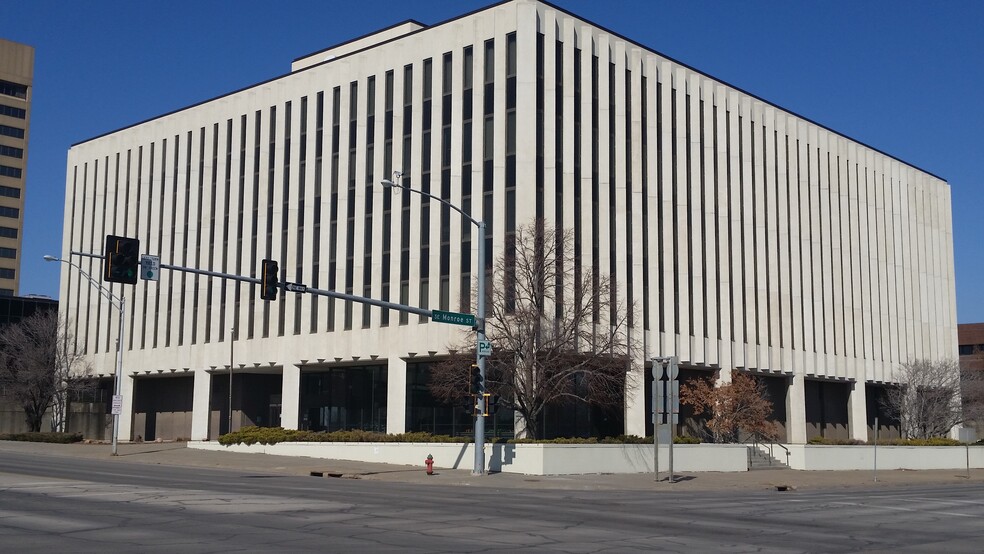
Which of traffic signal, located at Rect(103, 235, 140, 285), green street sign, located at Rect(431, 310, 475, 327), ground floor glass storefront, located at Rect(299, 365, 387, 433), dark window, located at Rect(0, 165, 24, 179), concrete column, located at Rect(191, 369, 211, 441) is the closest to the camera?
traffic signal, located at Rect(103, 235, 140, 285)

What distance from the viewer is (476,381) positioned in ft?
123

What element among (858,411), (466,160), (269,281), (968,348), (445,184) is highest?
(466,160)

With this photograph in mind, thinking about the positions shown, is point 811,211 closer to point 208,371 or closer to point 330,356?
point 330,356

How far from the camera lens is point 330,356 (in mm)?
58094

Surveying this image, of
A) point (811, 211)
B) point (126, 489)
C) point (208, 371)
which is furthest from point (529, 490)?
point (811, 211)

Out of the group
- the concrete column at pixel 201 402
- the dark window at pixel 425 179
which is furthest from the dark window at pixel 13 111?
the dark window at pixel 425 179

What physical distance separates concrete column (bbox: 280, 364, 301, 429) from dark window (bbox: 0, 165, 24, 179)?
107208mm

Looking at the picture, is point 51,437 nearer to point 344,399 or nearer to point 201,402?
point 201,402

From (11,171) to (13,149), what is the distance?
3405mm

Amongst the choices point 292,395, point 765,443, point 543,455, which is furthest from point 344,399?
point 765,443

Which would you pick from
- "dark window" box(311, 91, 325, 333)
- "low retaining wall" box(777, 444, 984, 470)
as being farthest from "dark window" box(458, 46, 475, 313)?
"low retaining wall" box(777, 444, 984, 470)

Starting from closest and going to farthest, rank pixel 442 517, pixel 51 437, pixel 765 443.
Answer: pixel 442 517
pixel 765 443
pixel 51 437

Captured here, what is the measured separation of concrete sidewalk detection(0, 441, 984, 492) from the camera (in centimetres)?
3678

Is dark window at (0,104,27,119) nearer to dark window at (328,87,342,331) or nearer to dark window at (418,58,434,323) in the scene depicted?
dark window at (328,87,342,331)
